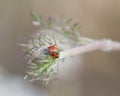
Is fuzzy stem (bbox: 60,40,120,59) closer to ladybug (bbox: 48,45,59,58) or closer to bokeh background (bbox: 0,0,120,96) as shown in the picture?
ladybug (bbox: 48,45,59,58)

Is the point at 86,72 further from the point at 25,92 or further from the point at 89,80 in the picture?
the point at 25,92

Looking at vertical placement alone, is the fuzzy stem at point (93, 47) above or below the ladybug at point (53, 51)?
above

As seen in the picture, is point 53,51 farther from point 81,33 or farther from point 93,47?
point 81,33

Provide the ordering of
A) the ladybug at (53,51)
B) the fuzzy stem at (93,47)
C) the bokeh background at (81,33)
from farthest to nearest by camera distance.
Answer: the bokeh background at (81,33), the fuzzy stem at (93,47), the ladybug at (53,51)

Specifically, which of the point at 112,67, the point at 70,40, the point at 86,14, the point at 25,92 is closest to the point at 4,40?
the point at 25,92

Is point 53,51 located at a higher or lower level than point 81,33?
lower

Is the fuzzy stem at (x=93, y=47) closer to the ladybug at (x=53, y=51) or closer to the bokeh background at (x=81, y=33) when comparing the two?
the ladybug at (x=53, y=51)

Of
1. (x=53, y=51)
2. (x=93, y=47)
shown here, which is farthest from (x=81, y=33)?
(x=53, y=51)

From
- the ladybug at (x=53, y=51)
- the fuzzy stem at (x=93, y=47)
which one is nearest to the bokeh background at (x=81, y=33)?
the fuzzy stem at (x=93, y=47)

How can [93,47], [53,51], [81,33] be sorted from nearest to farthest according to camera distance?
1. [53,51]
2. [93,47]
3. [81,33]
